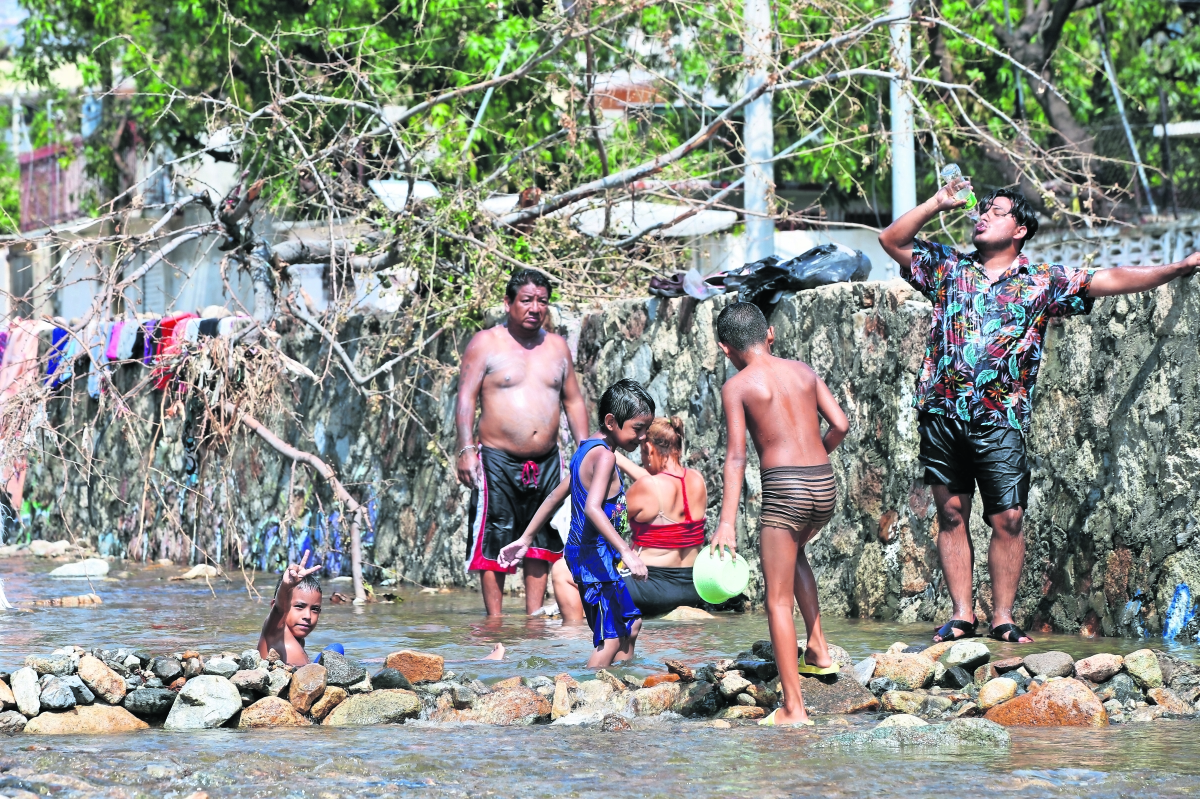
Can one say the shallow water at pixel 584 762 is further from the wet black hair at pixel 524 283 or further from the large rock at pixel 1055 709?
the wet black hair at pixel 524 283

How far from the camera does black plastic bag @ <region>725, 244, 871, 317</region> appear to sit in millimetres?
8672

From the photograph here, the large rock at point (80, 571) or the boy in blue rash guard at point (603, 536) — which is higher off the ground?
the boy in blue rash guard at point (603, 536)

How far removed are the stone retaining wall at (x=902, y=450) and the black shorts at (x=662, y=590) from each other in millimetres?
616

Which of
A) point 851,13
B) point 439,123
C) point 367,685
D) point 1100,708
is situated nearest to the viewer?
point 1100,708

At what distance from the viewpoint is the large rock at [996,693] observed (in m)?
5.63

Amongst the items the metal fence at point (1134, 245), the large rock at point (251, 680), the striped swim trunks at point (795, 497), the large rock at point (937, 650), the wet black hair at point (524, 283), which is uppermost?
the metal fence at point (1134, 245)

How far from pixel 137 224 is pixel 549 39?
1548cm

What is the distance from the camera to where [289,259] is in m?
11.9

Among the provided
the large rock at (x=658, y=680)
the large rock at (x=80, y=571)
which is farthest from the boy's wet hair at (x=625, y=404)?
the large rock at (x=80, y=571)

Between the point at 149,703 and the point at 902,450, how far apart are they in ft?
13.0

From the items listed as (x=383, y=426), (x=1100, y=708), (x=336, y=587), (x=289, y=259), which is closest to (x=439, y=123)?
(x=289, y=259)

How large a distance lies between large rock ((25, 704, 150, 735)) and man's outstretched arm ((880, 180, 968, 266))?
365 centimetres

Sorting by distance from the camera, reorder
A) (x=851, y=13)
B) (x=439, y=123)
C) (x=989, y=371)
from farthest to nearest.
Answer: (x=439, y=123)
(x=851, y=13)
(x=989, y=371)

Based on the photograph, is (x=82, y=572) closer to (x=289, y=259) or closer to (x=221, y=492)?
(x=221, y=492)
